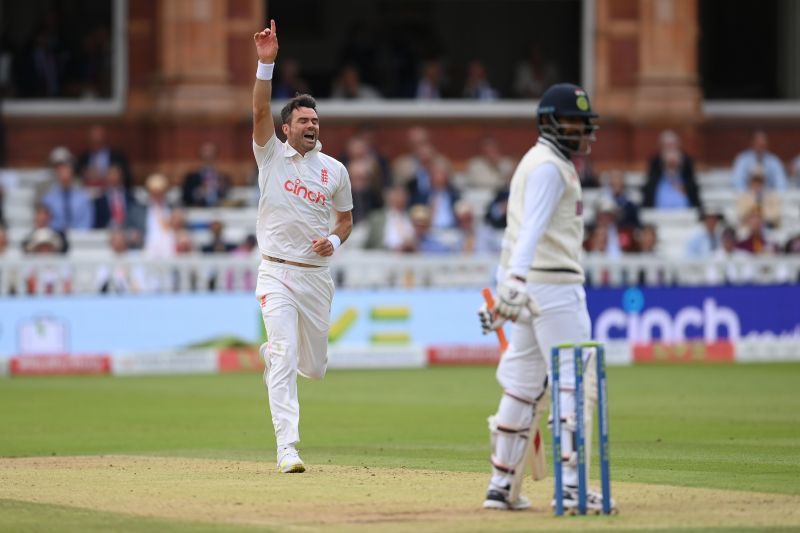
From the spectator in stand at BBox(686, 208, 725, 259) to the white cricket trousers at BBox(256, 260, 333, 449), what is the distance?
10615 millimetres

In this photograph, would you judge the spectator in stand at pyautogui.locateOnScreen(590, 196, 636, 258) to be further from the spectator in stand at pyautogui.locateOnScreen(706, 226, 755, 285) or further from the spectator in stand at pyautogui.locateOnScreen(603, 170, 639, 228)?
the spectator in stand at pyautogui.locateOnScreen(706, 226, 755, 285)

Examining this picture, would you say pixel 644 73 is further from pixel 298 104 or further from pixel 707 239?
pixel 298 104

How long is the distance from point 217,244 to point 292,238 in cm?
926

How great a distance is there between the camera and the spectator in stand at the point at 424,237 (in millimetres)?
A: 20078

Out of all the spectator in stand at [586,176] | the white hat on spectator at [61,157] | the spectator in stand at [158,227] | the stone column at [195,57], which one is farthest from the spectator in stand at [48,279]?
the spectator in stand at [586,176]

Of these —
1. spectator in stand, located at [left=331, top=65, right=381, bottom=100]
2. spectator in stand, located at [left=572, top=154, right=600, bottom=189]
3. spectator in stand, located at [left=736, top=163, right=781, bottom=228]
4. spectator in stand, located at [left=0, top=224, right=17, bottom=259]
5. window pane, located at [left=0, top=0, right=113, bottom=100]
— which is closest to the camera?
spectator in stand, located at [left=0, top=224, right=17, bottom=259]

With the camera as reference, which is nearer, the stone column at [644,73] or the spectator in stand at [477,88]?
the stone column at [644,73]

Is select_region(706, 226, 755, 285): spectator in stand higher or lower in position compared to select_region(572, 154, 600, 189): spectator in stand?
lower

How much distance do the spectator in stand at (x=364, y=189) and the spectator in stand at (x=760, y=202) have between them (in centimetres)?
428

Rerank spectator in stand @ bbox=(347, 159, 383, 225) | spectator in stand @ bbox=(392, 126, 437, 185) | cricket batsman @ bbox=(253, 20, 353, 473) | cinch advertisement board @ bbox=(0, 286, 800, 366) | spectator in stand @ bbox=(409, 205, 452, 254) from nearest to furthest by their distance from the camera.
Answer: cricket batsman @ bbox=(253, 20, 353, 473), cinch advertisement board @ bbox=(0, 286, 800, 366), spectator in stand @ bbox=(409, 205, 452, 254), spectator in stand @ bbox=(347, 159, 383, 225), spectator in stand @ bbox=(392, 126, 437, 185)

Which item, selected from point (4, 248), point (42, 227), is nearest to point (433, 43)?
point (42, 227)

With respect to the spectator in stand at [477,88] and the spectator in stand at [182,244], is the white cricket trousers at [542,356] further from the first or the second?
the spectator in stand at [477,88]

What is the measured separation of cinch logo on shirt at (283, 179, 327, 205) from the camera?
10352 mm

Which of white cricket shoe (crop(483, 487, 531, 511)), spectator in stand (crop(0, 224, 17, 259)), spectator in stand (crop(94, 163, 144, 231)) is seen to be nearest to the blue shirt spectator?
spectator in stand (crop(94, 163, 144, 231))
